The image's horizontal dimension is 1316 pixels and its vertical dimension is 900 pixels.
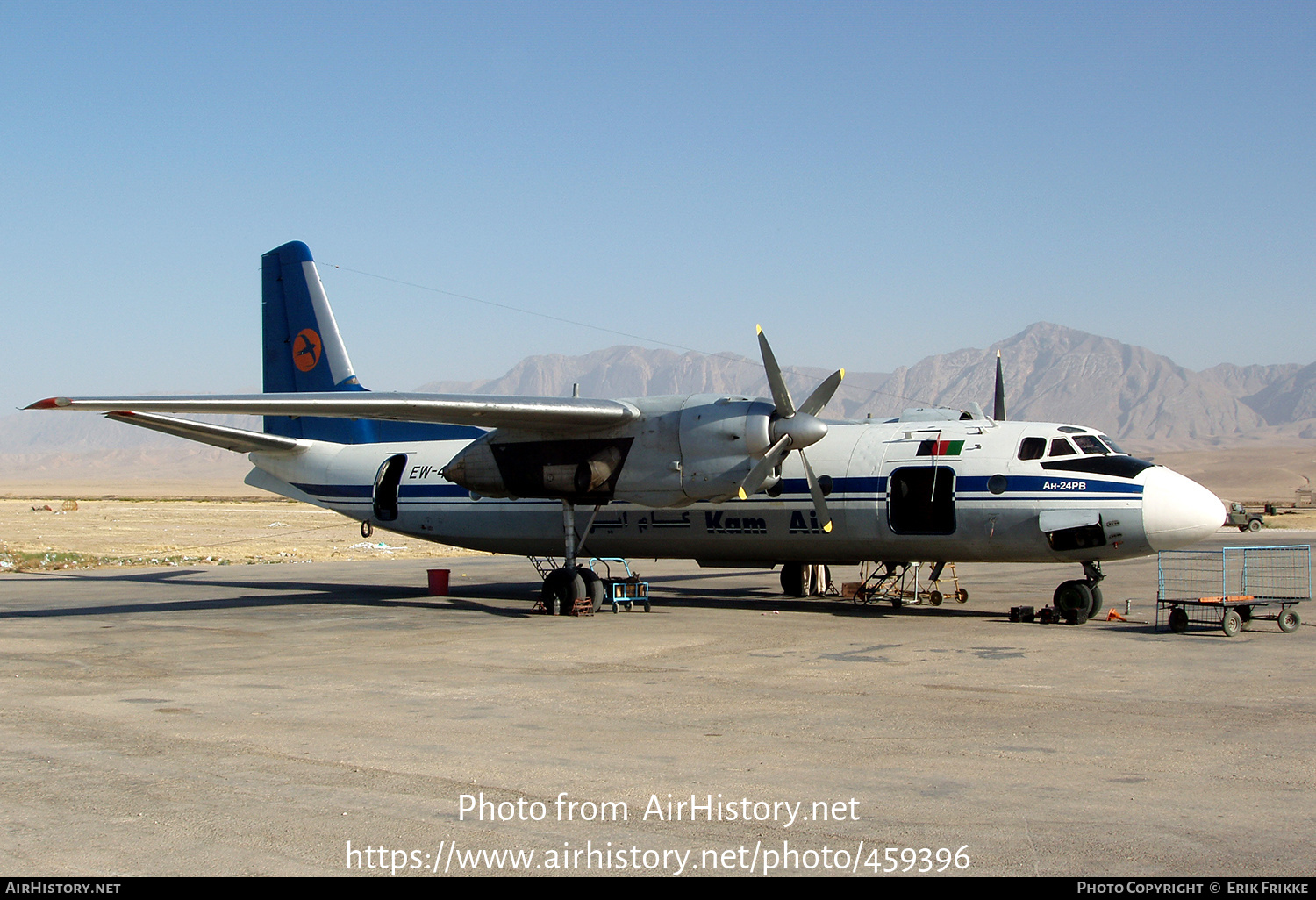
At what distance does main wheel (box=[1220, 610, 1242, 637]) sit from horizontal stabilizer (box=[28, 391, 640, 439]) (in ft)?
32.9

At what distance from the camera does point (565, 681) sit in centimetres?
1281

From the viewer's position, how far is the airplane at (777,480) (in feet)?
60.0

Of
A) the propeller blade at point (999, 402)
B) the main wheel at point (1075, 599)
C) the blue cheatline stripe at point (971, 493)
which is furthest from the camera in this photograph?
the propeller blade at point (999, 402)

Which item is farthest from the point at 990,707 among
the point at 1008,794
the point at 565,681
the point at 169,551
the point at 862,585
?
the point at 169,551

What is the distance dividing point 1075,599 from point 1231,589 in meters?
9.34

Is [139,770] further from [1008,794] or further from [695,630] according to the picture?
[695,630]

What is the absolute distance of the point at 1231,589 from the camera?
2555cm

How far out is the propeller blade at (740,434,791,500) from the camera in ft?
62.4

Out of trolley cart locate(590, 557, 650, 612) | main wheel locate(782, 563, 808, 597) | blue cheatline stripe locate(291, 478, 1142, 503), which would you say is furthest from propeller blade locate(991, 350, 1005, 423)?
trolley cart locate(590, 557, 650, 612)

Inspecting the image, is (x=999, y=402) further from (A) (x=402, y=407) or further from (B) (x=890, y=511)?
(A) (x=402, y=407)

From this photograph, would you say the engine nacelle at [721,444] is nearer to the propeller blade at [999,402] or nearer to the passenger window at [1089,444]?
the passenger window at [1089,444]

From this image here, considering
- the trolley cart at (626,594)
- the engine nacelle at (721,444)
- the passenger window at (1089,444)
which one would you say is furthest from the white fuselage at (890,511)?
the trolley cart at (626,594)

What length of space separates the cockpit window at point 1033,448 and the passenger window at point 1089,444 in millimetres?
569

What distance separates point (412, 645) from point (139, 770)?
7.93 m
